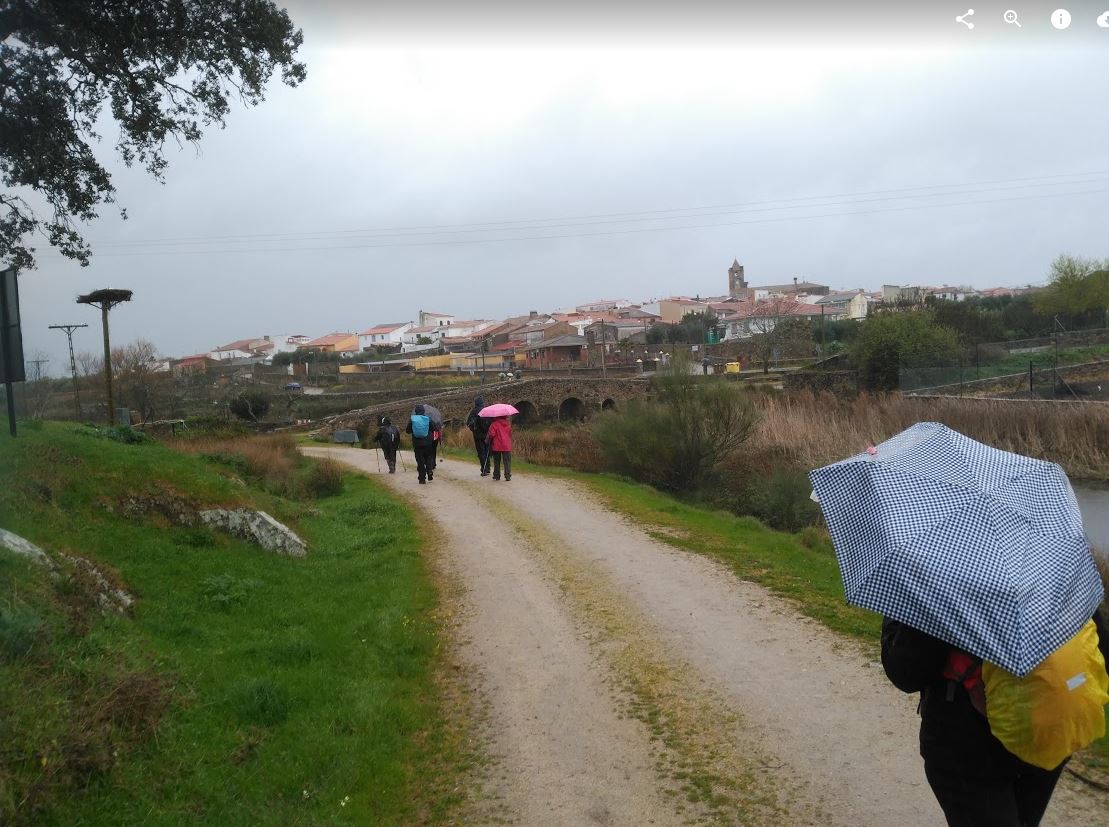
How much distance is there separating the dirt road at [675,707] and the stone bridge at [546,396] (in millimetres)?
38777

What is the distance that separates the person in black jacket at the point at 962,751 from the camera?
3.09 metres

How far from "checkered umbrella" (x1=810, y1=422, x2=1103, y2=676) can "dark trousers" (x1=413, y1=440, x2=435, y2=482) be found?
1574cm

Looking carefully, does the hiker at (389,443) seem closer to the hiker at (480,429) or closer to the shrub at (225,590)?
the hiker at (480,429)

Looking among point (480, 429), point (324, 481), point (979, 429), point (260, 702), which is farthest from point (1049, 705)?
point (979, 429)

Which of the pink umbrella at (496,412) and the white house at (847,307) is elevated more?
the white house at (847,307)

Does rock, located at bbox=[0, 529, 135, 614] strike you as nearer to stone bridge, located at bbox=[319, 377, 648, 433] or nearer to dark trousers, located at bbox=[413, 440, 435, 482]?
dark trousers, located at bbox=[413, 440, 435, 482]

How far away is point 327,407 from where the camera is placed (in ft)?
167

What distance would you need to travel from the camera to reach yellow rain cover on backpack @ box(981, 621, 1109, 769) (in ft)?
9.40

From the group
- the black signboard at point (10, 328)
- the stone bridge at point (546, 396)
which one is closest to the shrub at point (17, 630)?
the black signboard at point (10, 328)

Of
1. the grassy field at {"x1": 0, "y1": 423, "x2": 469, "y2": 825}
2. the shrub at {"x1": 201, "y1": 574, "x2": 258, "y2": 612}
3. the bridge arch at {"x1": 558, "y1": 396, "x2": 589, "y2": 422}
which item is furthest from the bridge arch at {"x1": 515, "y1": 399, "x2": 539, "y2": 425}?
the shrub at {"x1": 201, "y1": 574, "x2": 258, "y2": 612}

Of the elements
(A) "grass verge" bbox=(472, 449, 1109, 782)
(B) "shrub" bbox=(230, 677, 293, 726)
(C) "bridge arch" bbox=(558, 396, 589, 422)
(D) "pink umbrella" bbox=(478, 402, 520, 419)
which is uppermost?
(D) "pink umbrella" bbox=(478, 402, 520, 419)

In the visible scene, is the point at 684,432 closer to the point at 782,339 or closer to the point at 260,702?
the point at 260,702

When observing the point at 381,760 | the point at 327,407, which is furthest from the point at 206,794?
the point at 327,407

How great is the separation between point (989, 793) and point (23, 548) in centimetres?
613
